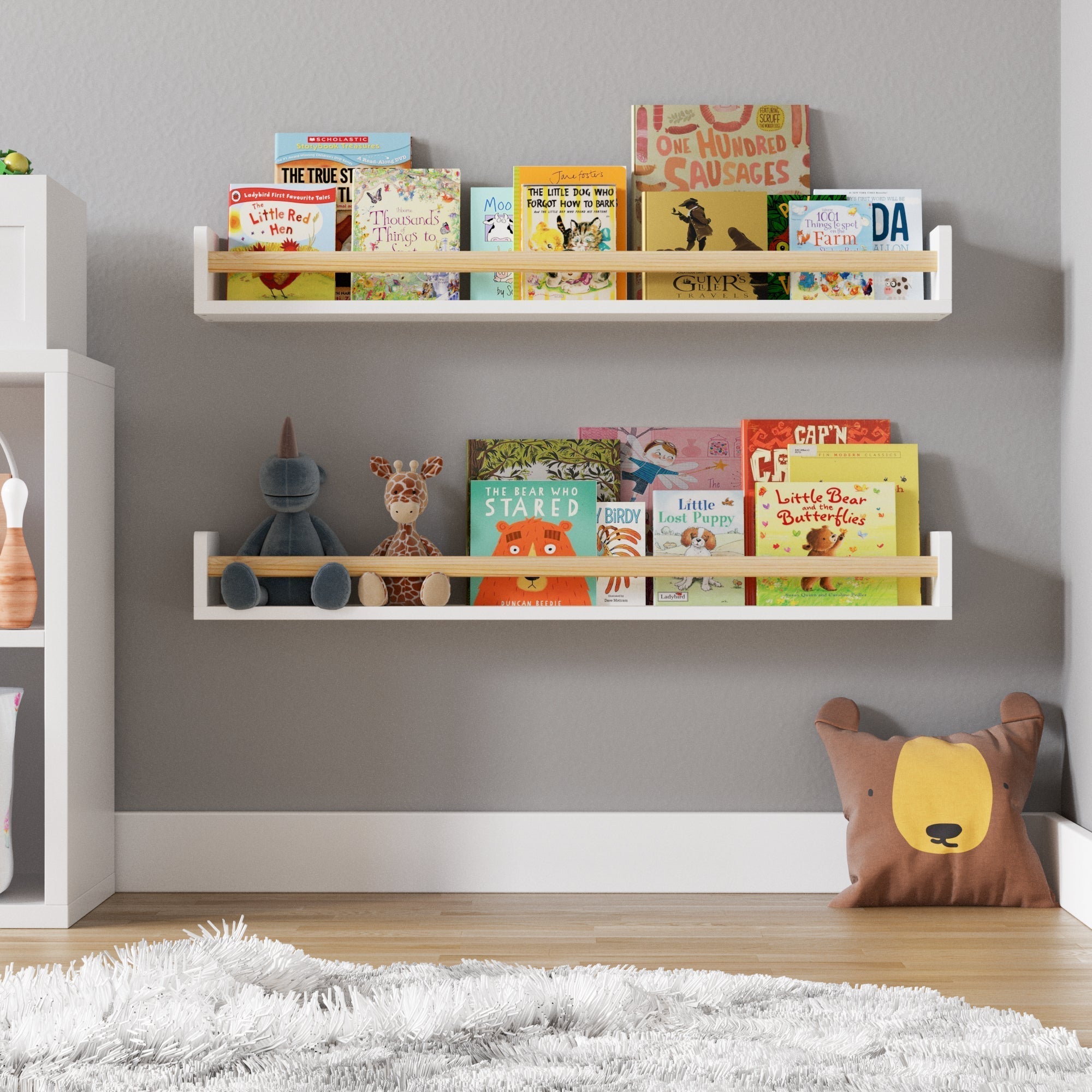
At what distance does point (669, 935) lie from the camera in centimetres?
145

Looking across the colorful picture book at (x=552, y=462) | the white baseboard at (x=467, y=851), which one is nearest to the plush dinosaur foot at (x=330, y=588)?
the colorful picture book at (x=552, y=462)

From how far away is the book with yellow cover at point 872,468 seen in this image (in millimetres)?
1638

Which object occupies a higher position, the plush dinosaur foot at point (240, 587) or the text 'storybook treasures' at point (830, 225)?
the text 'storybook treasures' at point (830, 225)

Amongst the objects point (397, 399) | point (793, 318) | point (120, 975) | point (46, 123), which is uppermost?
point (46, 123)

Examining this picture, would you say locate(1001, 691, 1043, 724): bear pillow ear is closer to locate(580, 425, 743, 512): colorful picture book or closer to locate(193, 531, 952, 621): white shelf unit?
locate(193, 531, 952, 621): white shelf unit

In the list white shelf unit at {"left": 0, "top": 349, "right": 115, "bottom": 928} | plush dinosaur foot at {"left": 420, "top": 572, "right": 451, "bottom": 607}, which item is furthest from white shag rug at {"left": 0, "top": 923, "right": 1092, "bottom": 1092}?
plush dinosaur foot at {"left": 420, "top": 572, "right": 451, "bottom": 607}

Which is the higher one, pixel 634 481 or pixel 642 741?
pixel 634 481

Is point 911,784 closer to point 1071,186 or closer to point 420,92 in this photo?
point 1071,186

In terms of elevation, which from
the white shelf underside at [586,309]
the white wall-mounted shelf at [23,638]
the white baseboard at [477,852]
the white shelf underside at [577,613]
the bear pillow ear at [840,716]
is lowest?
the white baseboard at [477,852]

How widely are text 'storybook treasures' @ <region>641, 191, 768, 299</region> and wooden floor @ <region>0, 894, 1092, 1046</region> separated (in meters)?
0.96

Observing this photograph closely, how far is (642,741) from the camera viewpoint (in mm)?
1679

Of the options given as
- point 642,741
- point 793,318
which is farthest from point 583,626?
point 793,318

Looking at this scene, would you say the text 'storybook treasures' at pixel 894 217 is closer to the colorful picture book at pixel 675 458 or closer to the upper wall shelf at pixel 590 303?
the upper wall shelf at pixel 590 303

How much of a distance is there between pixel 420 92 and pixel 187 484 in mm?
748
